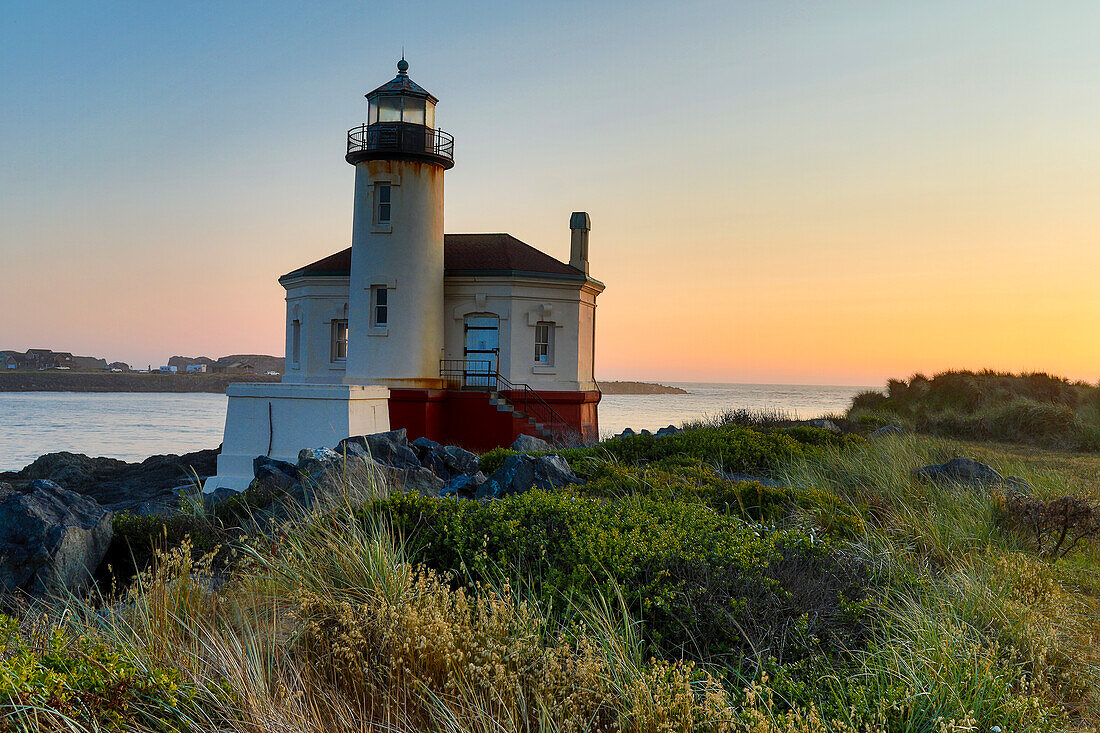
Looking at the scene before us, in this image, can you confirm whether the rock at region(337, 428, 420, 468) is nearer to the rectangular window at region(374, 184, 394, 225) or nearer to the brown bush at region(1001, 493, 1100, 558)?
the brown bush at region(1001, 493, 1100, 558)

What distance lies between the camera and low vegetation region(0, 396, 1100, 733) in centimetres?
325

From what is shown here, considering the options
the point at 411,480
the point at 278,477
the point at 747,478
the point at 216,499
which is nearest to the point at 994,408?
the point at 747,478

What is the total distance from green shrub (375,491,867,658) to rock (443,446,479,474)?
5.53m

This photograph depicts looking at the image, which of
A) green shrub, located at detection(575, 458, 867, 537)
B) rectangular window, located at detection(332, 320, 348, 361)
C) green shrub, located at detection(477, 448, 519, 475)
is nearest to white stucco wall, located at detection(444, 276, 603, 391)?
rectangular window, located at detection(332, 320, 348, 361)

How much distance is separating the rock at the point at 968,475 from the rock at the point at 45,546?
29.2 ft

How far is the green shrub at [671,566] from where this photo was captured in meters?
4.44

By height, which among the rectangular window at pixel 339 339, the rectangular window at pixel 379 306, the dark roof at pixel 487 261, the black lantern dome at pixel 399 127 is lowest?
the rectangular window at pixel 339 339

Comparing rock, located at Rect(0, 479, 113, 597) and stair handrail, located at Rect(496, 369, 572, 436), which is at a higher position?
stair handrail, located at Rect(496, 369, 572, 436)

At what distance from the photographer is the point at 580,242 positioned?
24438 millimetres

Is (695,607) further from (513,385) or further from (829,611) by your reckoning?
(513,385)

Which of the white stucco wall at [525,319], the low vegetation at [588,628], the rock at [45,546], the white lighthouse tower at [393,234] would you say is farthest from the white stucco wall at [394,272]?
the low vegetation at [588,628]

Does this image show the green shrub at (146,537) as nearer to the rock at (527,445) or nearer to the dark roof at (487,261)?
the rock at (527,445)

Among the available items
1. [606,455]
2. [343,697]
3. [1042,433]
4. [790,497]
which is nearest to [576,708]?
[343,697]

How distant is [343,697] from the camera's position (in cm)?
354
